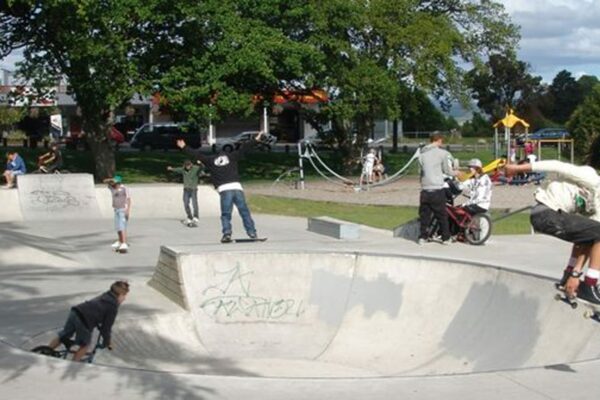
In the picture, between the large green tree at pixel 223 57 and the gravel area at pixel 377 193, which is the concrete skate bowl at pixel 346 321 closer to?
the gravel area at pixel 377 193

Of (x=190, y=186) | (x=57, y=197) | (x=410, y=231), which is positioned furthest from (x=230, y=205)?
(x=57, y=197)

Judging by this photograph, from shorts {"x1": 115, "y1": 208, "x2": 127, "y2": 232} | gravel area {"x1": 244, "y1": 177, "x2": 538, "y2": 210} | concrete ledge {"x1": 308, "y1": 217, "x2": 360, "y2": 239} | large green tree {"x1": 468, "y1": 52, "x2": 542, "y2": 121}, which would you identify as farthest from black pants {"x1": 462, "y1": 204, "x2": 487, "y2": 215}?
large green tree {"x1": 468, "y1": 52, "x2": 542, "y2": 121}

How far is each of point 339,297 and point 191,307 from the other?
1855 mm

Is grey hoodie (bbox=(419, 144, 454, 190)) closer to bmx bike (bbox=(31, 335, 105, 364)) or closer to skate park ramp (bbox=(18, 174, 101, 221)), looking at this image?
bmx bike (bbox=(31, 335, 105, 364))

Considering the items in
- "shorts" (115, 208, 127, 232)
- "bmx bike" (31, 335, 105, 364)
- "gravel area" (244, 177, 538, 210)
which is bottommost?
"gravel area" (244, 177, 538, 210)

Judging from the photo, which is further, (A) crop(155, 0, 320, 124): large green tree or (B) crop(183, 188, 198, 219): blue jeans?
(A) crop(155, 0, 320, 124): large green tree

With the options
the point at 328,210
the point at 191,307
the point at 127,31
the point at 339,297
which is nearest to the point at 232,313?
the point at 191,307

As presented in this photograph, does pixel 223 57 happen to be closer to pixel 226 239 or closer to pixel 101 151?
pixel 101 151

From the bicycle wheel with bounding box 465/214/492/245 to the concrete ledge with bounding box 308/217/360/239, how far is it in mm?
2110

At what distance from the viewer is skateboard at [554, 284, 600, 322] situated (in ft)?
26.8

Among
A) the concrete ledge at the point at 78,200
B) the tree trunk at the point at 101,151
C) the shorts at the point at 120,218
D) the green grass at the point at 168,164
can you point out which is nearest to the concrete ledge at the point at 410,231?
the shorts at the point at 120,218

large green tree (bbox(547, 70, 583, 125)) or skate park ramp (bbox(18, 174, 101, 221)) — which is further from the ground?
large green tree (bbox(547, 70, 583, 125))

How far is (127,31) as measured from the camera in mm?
29297

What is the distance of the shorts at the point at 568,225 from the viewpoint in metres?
7.90
